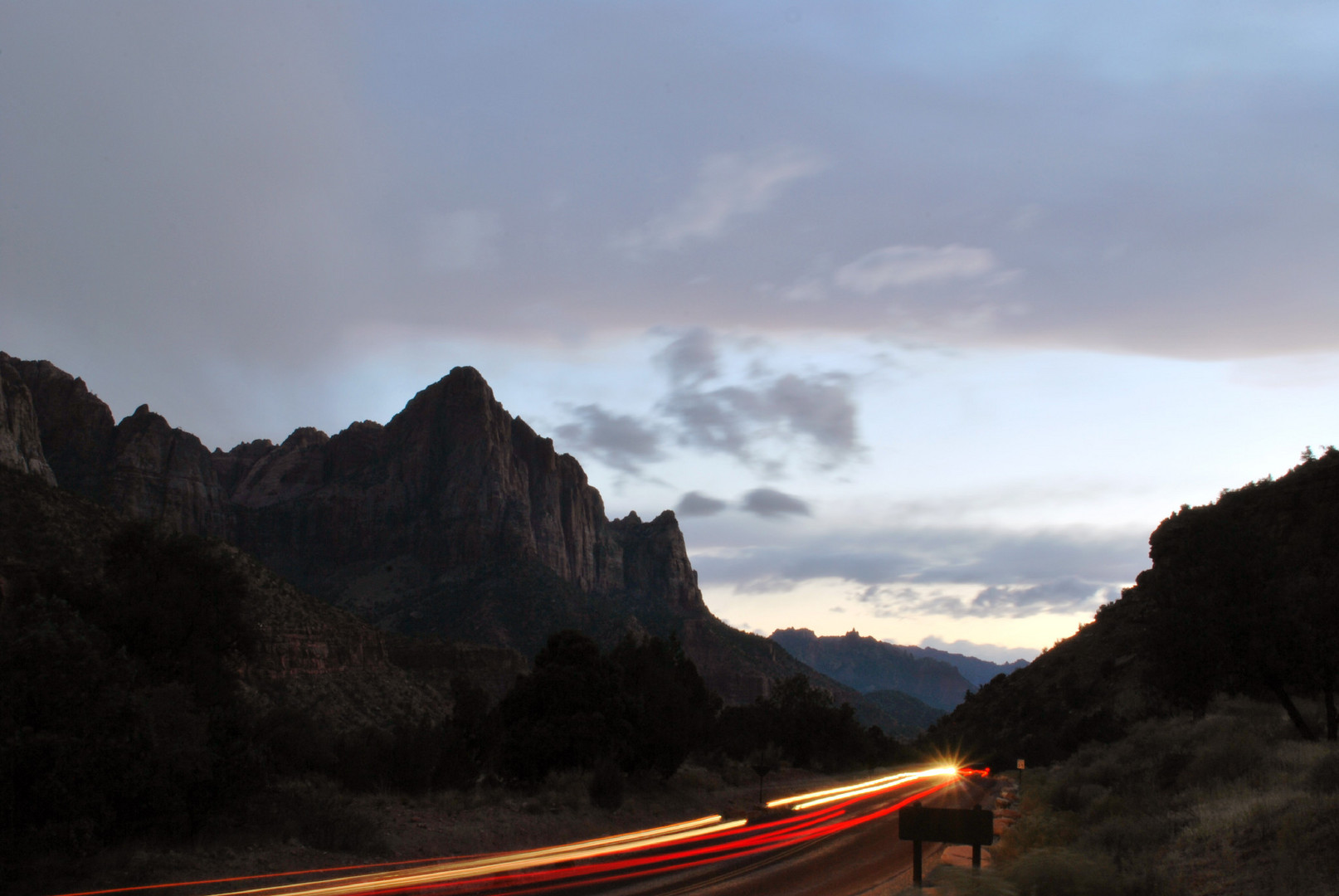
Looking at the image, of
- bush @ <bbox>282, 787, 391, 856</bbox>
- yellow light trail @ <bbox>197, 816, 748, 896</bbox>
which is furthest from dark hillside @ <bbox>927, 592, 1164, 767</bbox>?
bush @ <bbox>282, 787, 391, 856</bbox>

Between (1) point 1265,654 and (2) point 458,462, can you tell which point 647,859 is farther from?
(2) point 458,462

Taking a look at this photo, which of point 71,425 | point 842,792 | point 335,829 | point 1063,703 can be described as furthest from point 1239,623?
point 71,425

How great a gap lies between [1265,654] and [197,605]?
29.0 m

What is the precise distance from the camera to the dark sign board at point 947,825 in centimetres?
1006

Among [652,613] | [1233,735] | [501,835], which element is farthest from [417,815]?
[652,613]

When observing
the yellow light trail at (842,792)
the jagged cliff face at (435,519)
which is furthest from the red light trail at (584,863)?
the jagged cliff face at (435,519)

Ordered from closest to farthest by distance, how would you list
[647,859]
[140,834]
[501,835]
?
1. [140,834]
2. [647,859]
3. [501,835]

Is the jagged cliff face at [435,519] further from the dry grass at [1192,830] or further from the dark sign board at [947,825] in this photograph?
the dark sign board at [947,825]

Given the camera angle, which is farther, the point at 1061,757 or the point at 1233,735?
the point at 1061,757

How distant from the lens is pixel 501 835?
1927cm

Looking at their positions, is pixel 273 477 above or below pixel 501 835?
above

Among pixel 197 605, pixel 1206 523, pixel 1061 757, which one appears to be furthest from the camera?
pixel 1061 757

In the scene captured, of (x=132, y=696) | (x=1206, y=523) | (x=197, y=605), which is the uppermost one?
(x=1206, y=523)

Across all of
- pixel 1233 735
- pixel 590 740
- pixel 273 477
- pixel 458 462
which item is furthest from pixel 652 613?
pixel 1233 735
